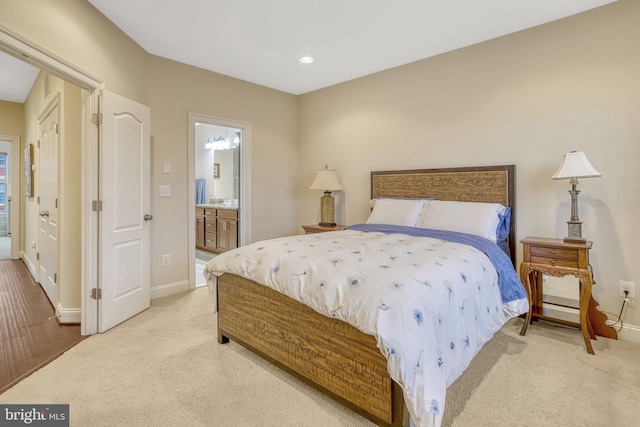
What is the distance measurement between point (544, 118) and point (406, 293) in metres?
2.40

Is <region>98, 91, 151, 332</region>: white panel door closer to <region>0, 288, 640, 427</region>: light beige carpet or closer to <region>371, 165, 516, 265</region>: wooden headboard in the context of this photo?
<region>0, 288, 640, 427</region>: light beige carpet

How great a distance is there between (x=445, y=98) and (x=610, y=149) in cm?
147

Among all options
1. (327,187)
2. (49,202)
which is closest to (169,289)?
(49,202)

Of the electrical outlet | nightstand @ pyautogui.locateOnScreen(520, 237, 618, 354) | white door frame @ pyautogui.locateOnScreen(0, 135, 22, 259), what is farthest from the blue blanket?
white door frame @ pyautogui.locateOnScreen(0, 135, 22, 259)

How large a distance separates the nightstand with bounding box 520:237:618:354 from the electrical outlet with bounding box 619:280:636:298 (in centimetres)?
19

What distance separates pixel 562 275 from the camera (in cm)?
243

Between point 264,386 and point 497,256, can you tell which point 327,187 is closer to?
point 497,256

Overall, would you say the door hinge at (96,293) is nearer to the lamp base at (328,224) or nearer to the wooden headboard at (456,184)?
the lamp base at (328,224)

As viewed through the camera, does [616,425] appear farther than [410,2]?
No

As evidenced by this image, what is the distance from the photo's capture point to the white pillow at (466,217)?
2742mm

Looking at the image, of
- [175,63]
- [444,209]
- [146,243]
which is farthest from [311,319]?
[175,63]

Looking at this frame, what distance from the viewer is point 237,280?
2.26 metres

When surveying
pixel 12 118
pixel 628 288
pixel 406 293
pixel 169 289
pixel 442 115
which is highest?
pixel 12 118

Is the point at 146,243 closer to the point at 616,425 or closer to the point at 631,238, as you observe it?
the point at 616,425
